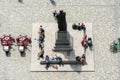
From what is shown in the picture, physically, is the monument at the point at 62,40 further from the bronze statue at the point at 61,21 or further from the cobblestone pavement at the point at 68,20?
the cobblestone pavement at the point at 68,20

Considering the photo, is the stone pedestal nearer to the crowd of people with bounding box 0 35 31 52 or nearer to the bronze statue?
the bronze statue

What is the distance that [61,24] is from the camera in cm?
2903

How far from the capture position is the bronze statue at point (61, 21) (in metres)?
28.0

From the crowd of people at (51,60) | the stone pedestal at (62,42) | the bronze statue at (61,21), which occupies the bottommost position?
the crowd of people at (51,60)

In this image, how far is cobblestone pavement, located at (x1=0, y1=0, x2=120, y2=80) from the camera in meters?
29.5

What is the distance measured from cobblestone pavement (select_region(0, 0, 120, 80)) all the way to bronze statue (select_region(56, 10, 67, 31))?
2.82 m

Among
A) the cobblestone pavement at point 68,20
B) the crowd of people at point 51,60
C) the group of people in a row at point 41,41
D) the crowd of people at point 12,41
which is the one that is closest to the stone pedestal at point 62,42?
the crowd of people at point 51,60

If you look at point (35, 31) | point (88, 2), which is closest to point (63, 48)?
point (35, 31)

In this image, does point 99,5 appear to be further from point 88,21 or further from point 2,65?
point 2,65

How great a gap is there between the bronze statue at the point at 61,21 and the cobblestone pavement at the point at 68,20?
282 cm

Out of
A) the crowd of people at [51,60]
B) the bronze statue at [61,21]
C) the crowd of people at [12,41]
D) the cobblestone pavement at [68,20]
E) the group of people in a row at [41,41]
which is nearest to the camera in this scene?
the bronze statue at [61,21]

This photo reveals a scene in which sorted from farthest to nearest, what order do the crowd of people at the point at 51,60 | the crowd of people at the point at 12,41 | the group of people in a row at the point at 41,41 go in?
the crowd of people at the point at 12,41, the group of people in a row at the point at 41,41, the crowd of people at the point at 51,60

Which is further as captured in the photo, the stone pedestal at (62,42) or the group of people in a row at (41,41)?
the group of people in a row at (41,41)

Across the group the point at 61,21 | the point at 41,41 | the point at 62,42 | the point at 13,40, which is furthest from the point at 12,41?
the point at 61,21
